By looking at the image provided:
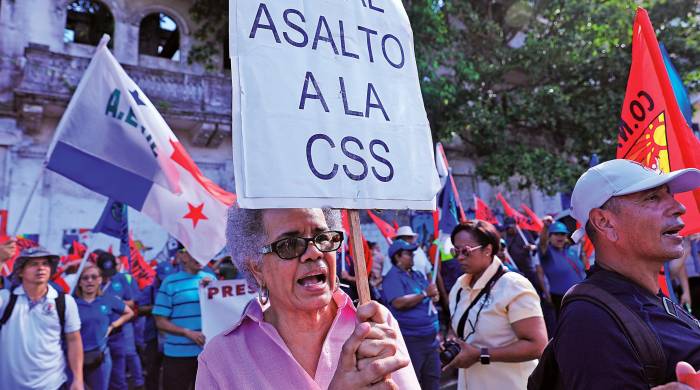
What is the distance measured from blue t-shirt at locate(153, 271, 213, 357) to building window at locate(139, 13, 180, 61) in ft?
33.1

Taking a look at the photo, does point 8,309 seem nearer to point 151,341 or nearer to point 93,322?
point 93,322

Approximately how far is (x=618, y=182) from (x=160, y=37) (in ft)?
44.2

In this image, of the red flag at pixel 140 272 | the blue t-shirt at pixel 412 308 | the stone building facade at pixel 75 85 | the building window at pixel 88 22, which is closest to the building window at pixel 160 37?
the stone building facade at pixel 75 85

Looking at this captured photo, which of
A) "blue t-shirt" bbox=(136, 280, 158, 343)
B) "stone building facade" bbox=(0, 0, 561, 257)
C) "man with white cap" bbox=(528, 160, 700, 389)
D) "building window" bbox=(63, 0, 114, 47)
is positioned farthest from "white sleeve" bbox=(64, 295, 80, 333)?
"building window" bbox=(63, 0, 114, 47)

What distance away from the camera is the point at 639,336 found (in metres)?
1.37

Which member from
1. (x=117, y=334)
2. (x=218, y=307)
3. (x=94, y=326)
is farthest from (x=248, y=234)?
(x=117, y=334)

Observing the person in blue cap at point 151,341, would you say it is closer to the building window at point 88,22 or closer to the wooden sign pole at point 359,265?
the wooden sign pole at point 359,265

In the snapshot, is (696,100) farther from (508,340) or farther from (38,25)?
(38,25)

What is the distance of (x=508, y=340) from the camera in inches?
107

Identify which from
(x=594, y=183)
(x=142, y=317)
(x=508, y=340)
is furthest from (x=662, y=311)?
(x=142, y=317)

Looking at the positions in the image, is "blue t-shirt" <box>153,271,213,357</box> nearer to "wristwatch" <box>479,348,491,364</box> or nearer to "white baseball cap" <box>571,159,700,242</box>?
"wristwatch" <box>479,348,491,364</box>

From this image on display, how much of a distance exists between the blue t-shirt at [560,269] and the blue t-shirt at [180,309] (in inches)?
190

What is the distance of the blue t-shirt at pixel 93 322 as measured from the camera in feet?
15.2

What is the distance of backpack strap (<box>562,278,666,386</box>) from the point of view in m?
1.34
